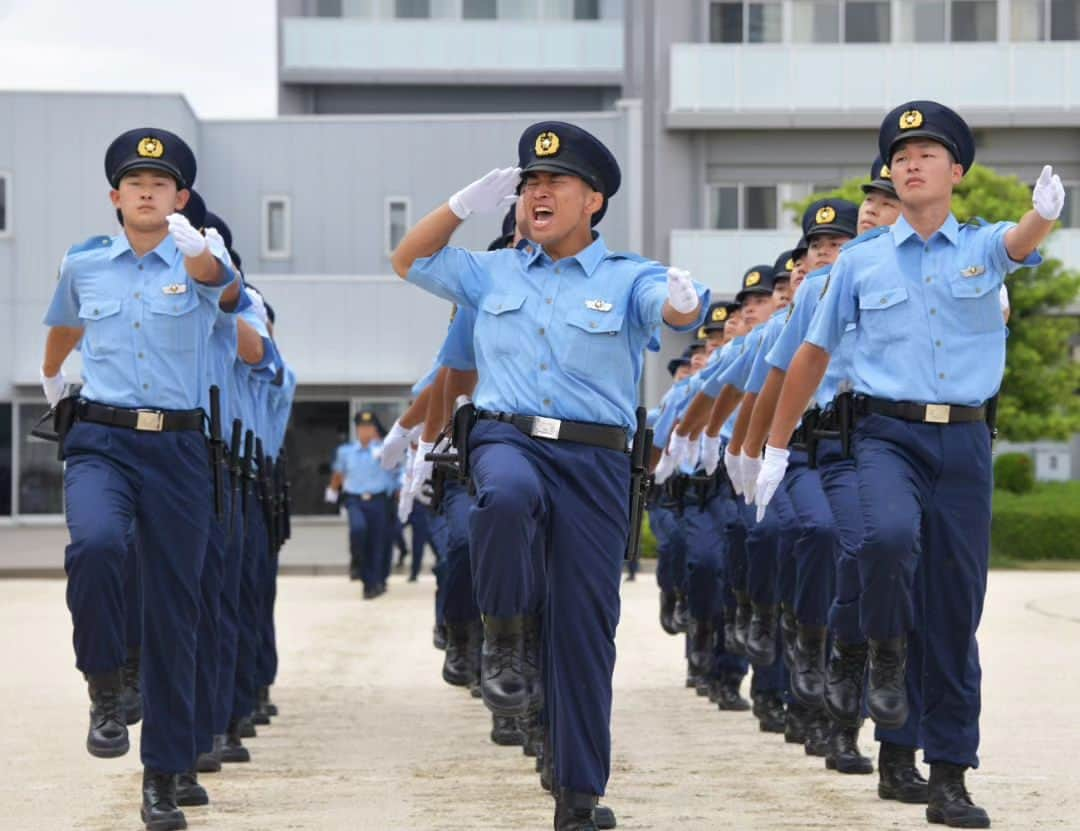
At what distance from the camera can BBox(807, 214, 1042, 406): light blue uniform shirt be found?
806 cm

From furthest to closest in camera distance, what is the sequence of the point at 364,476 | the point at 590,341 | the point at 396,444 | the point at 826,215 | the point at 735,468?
the point at 364,476, the point at 396,444, the point at 826,215, the point at 735,468, the point at 590,341

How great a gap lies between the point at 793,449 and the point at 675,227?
103 feet

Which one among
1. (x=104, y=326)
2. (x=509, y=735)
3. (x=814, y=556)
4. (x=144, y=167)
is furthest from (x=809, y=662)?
(x=144, y=167)

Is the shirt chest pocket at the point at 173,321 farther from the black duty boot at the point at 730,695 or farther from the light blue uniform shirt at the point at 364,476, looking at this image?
the light blue uniform shirt at the point at 364,476

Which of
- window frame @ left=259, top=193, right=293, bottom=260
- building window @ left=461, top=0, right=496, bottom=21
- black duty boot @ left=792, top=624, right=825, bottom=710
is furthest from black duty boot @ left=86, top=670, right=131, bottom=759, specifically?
building window @ left=461, top=0, right=496, bottom=21

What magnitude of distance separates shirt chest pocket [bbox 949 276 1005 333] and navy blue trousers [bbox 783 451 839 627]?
7.06 feet

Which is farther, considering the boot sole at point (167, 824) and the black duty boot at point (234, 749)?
the black duty boot at point (234, 749)

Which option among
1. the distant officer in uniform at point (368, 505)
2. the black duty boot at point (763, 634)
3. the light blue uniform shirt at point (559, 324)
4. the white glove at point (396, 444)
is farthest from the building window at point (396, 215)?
the light blue uniform shirt at point (559, 324)

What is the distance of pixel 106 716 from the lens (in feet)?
25.7

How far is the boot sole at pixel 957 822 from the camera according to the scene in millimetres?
7742

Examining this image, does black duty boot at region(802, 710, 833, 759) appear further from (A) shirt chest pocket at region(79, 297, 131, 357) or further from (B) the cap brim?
(B) the cap brim

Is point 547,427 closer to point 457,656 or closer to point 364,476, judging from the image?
point 457,656

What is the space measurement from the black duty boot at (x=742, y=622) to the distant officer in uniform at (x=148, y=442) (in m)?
4.46

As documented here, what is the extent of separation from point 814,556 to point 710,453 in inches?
113
